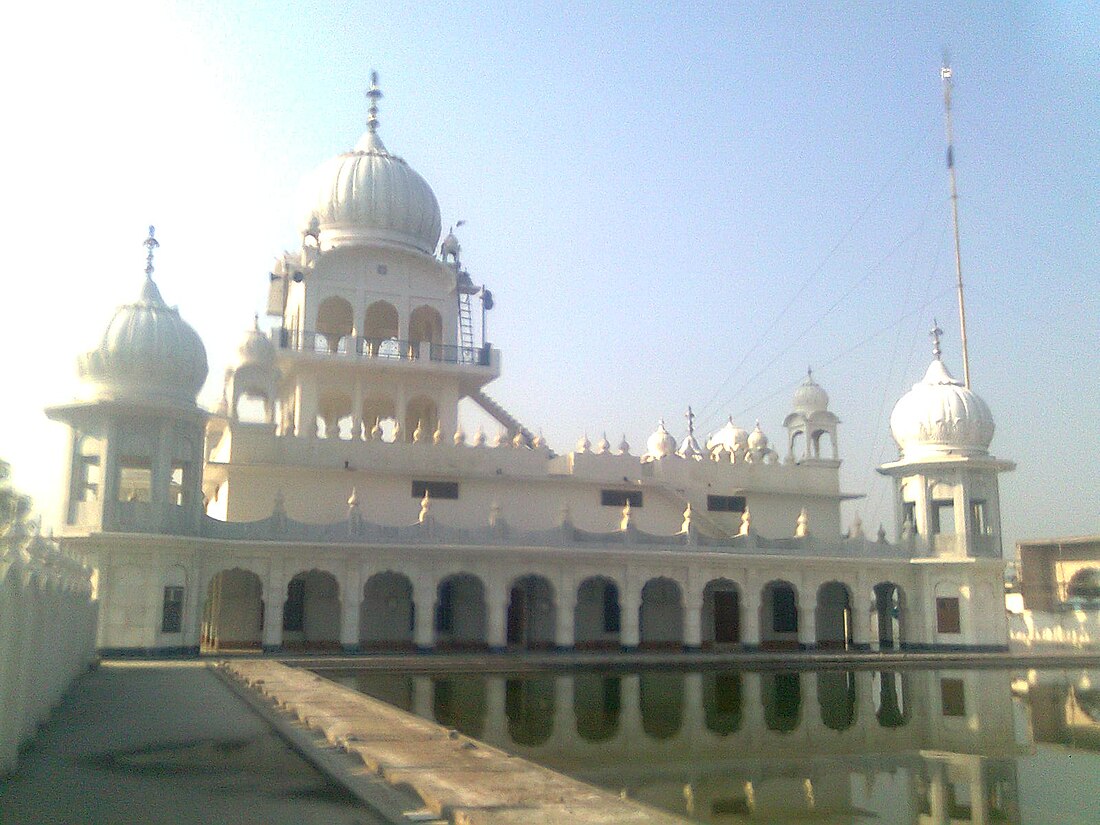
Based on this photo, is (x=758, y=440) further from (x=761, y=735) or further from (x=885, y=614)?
(x=761, y=735)

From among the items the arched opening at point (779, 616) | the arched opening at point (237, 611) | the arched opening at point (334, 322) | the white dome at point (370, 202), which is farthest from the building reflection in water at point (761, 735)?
the white dome at point (370, 202)

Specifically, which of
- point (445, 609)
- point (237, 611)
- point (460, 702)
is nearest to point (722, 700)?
point (460, 702)

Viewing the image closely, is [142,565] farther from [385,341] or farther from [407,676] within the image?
[385,341]

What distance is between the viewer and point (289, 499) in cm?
3581

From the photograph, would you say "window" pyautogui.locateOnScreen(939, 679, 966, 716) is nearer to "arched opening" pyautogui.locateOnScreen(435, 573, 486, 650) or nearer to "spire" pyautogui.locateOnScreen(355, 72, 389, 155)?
"arched opening" pyautogui.locateOnScreen(435, 573, 486, 650)

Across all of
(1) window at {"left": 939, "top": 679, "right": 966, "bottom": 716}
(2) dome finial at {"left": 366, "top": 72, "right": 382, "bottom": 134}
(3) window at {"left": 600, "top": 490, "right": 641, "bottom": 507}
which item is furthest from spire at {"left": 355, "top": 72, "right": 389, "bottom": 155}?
(1) window at {"left": 939, "top": 679, "right": 966, "bottom": 716}

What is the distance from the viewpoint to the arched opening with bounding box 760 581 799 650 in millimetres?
40531

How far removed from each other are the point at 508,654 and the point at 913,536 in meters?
15.8

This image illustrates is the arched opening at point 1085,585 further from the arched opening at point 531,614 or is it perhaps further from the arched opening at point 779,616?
the arched opening at point 531,614

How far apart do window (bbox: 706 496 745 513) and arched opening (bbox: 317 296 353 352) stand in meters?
14.5

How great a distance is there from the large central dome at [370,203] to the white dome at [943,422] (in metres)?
18.7

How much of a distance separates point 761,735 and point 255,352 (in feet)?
82.0

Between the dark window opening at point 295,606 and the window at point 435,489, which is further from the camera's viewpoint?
the window at point 435,489

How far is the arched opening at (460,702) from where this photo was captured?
19.4 metres
